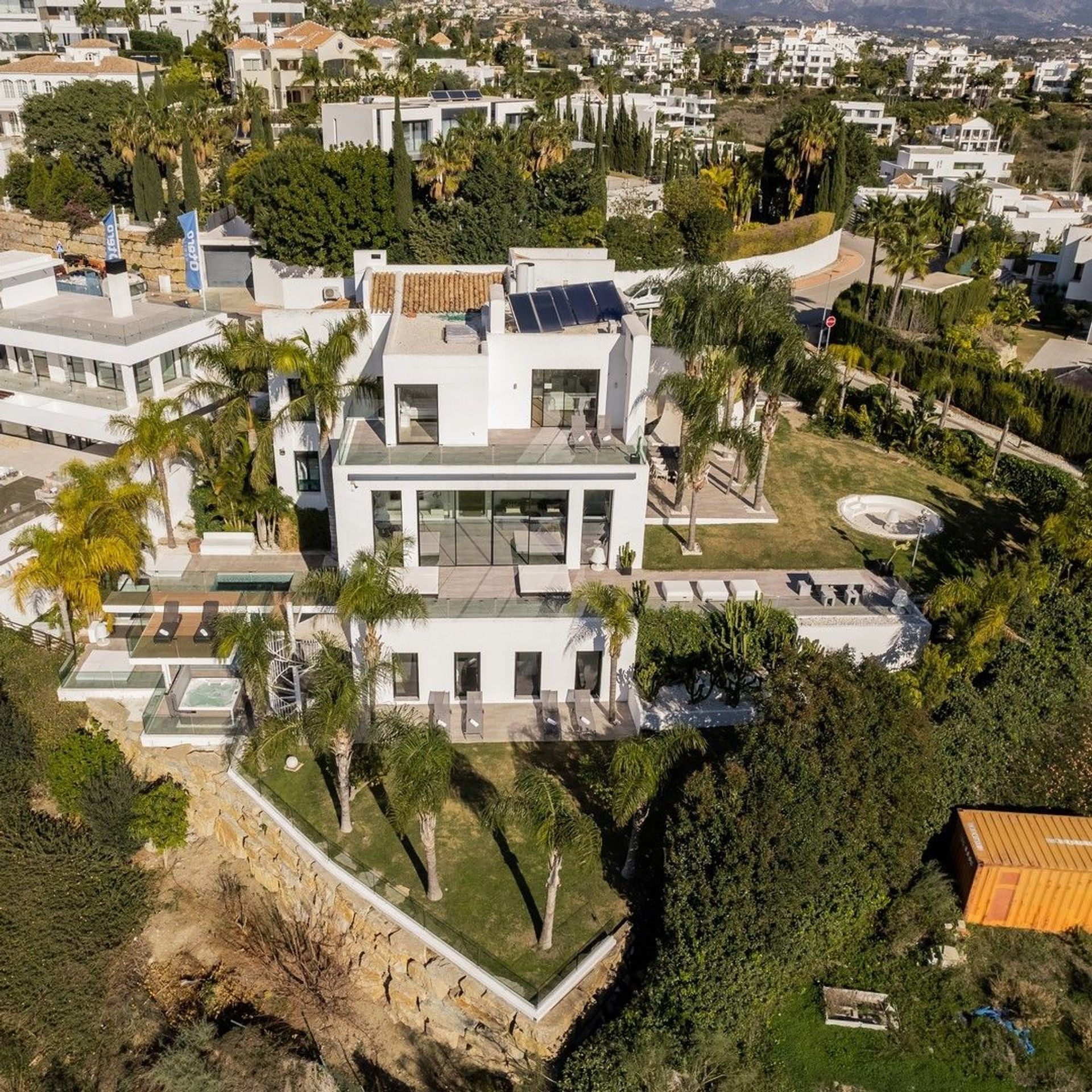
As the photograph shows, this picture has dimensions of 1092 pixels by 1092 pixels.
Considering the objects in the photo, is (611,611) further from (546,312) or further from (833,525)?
(833,525)


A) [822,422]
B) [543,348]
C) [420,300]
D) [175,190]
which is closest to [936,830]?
[543,348]

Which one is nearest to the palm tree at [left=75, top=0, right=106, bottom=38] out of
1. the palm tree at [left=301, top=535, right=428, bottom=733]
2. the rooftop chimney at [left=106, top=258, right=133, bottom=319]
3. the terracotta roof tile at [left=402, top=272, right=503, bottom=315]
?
the rooftop chimney at [left=106, top=258, right=133, bottom=319]

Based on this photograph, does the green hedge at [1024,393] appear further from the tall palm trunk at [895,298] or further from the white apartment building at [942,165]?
the white apartment building at [942,165]

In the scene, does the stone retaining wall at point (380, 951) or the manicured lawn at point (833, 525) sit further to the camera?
the manicured lawn at point (833, 525)

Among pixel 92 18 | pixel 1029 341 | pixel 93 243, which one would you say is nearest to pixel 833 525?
pixel 1029 341

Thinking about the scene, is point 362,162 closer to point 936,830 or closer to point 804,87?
point 936,830

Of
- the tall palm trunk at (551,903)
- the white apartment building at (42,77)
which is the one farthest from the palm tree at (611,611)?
the white apartment building at (42,77)
